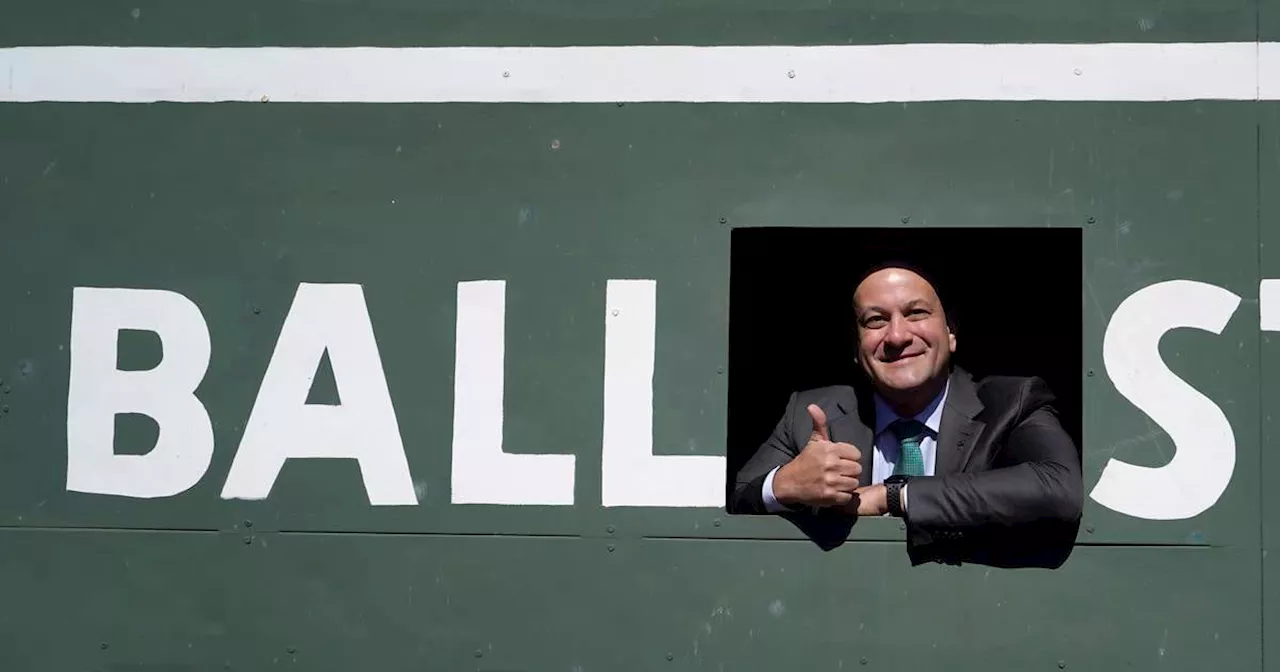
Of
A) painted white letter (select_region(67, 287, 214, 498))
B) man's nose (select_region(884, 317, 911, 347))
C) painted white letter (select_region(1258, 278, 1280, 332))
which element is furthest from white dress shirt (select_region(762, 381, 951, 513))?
painted white letter (select_region(67, 287, 214, 498))

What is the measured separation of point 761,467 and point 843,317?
1609 millimetres

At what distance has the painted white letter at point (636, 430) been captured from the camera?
11.0 ft

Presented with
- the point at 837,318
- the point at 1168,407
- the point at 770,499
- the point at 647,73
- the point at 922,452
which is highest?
the point at 647,73

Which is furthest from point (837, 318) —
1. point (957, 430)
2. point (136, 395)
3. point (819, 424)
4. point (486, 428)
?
point (136, 395)

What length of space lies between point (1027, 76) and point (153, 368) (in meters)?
2.10

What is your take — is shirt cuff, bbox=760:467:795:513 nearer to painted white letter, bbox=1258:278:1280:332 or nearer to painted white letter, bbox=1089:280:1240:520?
painted white letter, bbox=1089:280:1240:520

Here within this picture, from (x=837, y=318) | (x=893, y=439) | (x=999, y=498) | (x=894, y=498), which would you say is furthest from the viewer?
(x=837, y=318)

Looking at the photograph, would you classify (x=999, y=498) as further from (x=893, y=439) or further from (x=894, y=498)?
(x=893, y=439)

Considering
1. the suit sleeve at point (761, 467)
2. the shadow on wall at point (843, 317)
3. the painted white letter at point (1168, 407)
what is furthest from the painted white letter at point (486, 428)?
the shadow on wall at point (843, 317)

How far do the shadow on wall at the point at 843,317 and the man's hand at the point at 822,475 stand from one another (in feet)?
4.83

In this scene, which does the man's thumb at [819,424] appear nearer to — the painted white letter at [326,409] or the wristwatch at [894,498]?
the wristwatch at [894,498]

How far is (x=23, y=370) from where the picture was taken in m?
3.53

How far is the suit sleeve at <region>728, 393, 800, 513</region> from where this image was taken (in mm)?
3461

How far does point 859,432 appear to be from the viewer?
3.67 metres
